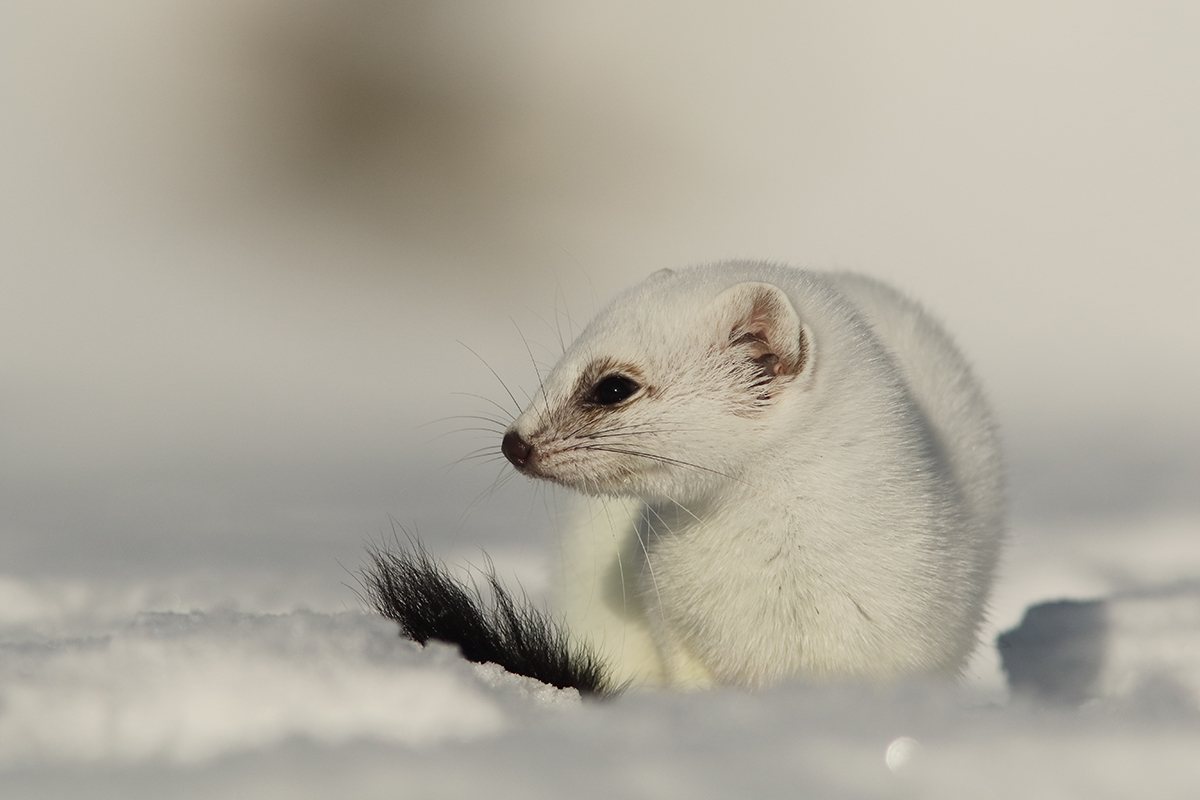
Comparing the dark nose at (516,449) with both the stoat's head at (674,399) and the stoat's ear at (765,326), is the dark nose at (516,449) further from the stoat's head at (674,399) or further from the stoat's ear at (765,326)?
the stoat's ear at (765,326)

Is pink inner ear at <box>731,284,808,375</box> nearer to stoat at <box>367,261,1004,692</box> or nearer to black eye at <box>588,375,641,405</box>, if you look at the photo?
stoat at <box>367,261,1004,692</box>

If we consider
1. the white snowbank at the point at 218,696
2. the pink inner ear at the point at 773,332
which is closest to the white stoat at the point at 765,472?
the pink inner ear at the point at 773,332

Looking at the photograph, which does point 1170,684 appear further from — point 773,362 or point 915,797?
point 915,797

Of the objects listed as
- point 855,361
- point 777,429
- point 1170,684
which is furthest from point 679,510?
point 1170,684

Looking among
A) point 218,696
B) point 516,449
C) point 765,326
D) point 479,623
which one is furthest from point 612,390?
point 218,696

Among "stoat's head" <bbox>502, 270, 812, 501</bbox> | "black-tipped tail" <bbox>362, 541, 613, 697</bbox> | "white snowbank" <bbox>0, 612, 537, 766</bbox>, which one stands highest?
"stoat's head" <bbox>502, 270, 812, 501</bbox>

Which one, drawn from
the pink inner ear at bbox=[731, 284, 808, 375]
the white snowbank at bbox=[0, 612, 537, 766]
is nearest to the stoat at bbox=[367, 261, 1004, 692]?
the pink inner ear at bbox=[731, 284, 808, 375]

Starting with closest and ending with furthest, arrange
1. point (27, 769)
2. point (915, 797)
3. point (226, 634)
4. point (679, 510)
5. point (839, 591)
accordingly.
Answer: point (915, 797), point (27, 769), point (226, 634), point (839, 591), point (679, 510)
